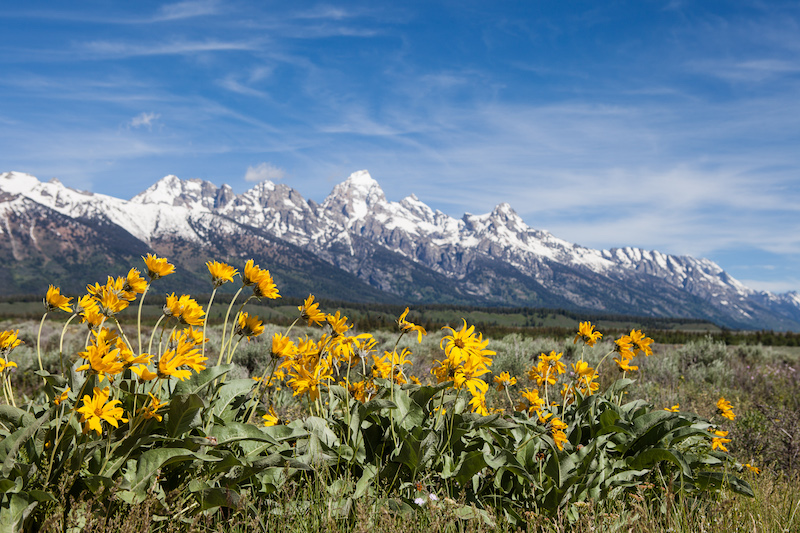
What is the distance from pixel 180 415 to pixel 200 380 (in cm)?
24

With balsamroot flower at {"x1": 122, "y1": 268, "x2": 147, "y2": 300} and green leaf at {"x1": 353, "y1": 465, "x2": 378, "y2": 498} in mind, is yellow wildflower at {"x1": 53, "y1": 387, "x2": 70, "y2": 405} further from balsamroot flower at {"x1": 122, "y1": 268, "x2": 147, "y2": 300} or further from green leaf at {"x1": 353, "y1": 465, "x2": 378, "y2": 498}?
green leaf at {"x1": 353, "y1": 465, "x2": 378, "y2": 498}

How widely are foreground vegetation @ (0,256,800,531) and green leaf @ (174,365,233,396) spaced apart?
12 mm

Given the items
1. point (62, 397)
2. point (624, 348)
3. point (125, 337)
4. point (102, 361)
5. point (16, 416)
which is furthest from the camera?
point (624, 348)

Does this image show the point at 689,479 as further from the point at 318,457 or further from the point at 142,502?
the point at 142,502

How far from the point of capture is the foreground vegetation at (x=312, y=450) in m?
2.18

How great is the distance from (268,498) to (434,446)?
1.00 metres

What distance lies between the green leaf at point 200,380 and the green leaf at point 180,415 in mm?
137

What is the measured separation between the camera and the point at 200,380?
2.53 meters

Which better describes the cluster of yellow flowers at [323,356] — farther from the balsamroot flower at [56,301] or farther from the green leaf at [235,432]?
the balsamroot flower at [56,301]

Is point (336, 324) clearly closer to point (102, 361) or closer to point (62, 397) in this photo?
point (102, 361)

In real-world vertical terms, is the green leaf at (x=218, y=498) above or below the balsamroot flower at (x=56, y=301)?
below

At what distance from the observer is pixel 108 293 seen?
2432mm

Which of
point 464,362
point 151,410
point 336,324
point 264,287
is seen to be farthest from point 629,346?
point 151,410

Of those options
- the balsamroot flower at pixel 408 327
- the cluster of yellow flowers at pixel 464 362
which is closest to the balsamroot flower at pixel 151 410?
the balsamroot flower at pixel 408 327
